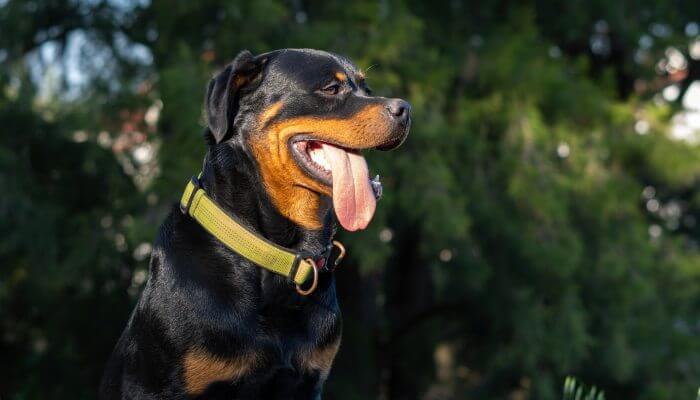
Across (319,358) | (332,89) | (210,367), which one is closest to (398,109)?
(332,89)

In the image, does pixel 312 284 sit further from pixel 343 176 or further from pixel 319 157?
pixel 319 157

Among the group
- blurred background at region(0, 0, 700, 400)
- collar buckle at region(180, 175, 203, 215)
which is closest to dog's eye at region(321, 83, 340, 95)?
collar buckle at region(180, 175, 203, 215)

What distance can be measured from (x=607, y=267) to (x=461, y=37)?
2.83 metres

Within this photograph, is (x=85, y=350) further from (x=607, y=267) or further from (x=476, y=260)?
(x=607, y=267)

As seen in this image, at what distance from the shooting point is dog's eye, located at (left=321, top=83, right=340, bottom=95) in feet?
11.3

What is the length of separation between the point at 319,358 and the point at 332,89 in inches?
38.2

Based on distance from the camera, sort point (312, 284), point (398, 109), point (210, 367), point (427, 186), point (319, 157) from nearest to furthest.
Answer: point (210, 367)
point (312, 284)
point (398, 109)
point (319, 157)
point (427, 186)

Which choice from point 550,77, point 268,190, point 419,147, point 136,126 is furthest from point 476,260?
point 268,190

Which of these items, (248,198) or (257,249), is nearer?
(257,249)

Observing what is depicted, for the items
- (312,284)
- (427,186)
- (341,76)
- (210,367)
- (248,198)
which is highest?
(341,76)

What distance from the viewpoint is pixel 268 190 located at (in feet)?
10.9

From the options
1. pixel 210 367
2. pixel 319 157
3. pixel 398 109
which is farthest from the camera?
pixel 319 157

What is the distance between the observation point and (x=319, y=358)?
3270mm

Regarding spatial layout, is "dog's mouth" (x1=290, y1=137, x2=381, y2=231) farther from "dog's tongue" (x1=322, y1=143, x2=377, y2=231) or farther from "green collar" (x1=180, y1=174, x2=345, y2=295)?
"green collar" (x1=180, y1=174, x2=345, y2=295)
